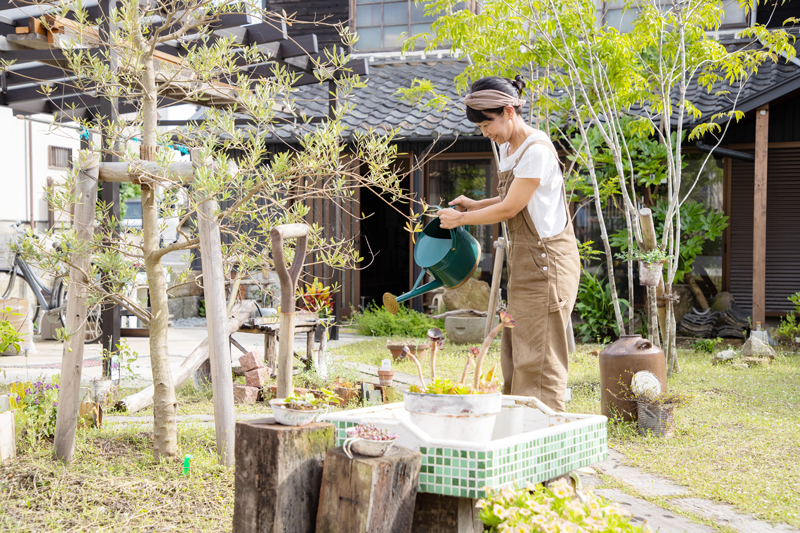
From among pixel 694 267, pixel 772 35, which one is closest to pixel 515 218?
pixel 772 35

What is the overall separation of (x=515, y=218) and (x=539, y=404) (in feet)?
2.44

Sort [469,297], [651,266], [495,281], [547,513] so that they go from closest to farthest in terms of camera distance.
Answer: [547,513]
[651,266]
[495,281]
[469,297]

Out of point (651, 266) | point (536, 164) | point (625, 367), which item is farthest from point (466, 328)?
point (536, 164)

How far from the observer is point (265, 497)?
2203 mm

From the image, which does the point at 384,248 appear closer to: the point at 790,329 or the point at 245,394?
the point at 790,329

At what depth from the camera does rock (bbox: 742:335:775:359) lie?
725cm

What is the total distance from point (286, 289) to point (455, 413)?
826mm

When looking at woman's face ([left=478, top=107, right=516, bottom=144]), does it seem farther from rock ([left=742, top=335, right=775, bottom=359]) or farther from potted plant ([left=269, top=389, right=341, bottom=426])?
rock ([left=742, top=335, right=775, bottom=359])

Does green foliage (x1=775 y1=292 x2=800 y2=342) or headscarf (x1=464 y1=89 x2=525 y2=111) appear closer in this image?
headscarf (x1=464 y1=89 x2=525 y2=111)

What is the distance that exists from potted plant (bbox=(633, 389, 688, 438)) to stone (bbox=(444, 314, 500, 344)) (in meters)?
3.84

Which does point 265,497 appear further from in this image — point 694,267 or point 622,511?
point 694,267

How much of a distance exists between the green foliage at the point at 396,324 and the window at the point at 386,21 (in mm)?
5043

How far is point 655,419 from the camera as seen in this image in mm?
4398

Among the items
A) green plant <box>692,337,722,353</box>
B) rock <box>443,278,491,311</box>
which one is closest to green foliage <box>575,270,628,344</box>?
green plant <box>692,337,722,353</box>
